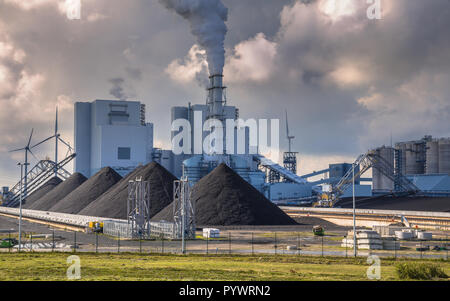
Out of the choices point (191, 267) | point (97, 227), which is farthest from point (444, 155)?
point (191, 267)

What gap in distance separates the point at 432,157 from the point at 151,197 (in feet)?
343

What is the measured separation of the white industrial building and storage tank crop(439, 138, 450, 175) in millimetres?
96613

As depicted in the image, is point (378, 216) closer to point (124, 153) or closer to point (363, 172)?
point (363, 172)

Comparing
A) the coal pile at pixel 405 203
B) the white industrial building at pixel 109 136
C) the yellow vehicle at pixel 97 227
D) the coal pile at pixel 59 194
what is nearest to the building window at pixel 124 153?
the white industrial building at pixel 109 136

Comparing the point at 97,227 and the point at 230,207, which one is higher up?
the point at 230,207

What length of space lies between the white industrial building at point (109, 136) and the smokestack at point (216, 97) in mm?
41894

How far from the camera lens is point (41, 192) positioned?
179500mm

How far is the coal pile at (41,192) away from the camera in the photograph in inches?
6781

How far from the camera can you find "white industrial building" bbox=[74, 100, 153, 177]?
17588cm

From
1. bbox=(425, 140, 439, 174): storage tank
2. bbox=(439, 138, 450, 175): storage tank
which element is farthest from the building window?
bbox=(439, 138, 450, 175): storage tank

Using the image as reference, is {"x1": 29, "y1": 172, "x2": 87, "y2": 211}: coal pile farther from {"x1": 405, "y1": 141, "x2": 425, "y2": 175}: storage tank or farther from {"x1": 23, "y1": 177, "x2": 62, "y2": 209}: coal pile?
{"x1": 405, "y1": 141, "x2": 425, "y2": 175}: storage tank

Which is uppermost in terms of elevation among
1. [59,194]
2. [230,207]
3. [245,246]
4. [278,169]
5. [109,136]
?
[109,136]

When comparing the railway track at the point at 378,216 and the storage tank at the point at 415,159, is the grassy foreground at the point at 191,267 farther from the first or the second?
the storage tank at the point at 415,159
